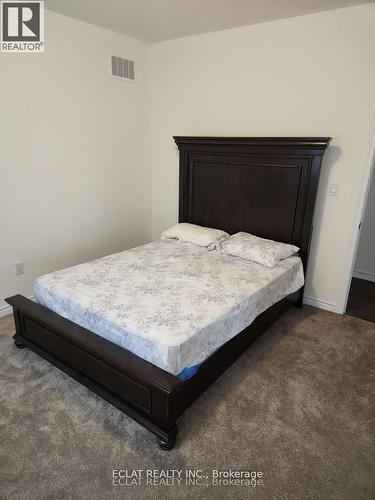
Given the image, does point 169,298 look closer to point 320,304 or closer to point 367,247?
point 320,304

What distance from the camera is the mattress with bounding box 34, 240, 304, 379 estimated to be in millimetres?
1751

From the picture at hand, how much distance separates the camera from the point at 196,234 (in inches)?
127

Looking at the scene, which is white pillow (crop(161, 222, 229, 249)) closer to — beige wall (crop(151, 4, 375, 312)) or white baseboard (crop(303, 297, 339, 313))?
beige wall (crop(151, 4, 375, 312))

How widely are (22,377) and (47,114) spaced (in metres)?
2.17

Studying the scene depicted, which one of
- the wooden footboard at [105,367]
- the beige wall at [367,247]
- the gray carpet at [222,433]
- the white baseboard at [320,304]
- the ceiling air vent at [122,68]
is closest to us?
the gray carpet at [222,433]

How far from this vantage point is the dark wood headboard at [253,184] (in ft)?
9.37

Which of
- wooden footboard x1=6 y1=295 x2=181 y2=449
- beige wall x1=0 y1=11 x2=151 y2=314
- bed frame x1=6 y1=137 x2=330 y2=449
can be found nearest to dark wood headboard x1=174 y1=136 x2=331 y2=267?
bed frame x1=6 y1=137 x2=330 y2=449

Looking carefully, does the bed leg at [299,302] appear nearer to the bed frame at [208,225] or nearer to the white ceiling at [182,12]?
the bed frame at [208,225]

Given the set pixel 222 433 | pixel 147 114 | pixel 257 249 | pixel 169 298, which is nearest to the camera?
pixel 222 433

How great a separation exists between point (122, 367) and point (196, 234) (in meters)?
1.75

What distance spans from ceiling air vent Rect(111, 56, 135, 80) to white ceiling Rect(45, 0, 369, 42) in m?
0.27

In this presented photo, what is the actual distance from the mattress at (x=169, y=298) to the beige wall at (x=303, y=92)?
465 mm

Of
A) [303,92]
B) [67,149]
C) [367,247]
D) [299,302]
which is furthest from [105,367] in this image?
[367,247]

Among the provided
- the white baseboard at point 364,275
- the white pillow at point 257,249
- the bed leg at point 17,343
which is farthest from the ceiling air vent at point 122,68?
the white baseboard at point 364,275
